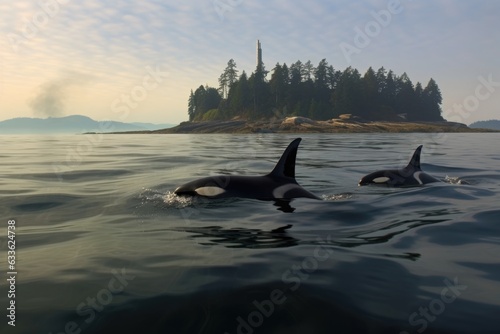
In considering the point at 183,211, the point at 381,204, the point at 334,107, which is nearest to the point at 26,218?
the point at 183,211

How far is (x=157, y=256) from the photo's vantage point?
16.8ft

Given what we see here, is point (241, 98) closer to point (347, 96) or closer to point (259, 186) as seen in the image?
point (347, 96)

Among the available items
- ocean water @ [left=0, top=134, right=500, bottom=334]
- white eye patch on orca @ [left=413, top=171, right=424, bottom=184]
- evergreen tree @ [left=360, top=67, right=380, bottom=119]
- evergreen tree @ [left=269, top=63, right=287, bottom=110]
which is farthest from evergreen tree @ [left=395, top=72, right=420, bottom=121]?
ocean water @ [left=0, top=134, right=500, bottom=334]

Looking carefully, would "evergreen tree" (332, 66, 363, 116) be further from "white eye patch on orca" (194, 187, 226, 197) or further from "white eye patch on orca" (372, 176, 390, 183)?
"white eye patch on orca" (194, 187, 226, 197)

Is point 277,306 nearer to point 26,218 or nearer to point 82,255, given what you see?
point 82,255

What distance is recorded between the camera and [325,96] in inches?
4906

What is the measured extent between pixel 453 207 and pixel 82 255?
279 inches

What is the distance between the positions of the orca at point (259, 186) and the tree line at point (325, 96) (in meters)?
102

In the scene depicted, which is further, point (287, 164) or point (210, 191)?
point (287, 164)

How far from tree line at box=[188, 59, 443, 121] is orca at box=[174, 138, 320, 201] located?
4026 inches

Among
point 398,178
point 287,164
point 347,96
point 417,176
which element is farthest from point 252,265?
point 347,96

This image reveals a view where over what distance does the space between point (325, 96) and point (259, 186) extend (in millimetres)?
119551

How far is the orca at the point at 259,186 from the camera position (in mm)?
8930

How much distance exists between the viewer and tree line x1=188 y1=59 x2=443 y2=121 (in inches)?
4473
